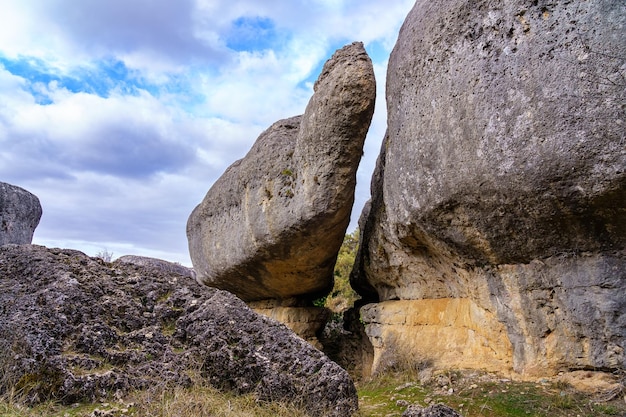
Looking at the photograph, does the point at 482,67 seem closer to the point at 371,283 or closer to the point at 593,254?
the point at 593,254

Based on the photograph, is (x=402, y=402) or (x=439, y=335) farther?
(x=439, y=335)

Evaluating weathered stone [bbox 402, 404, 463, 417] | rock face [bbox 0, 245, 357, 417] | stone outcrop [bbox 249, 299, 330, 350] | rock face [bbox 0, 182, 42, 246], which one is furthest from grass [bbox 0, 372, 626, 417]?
rock face [bbox 0, 182, 42, 246]

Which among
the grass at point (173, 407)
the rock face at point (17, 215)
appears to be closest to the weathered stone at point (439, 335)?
the grass at point (173, 407)

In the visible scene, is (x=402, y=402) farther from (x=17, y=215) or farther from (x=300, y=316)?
(x=17, y=215)

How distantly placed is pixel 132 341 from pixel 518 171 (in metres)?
4.00

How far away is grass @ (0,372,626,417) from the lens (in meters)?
3.53

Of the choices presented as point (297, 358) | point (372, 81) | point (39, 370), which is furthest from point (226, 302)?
point (372, 81)

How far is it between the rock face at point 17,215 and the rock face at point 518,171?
12.2 metres

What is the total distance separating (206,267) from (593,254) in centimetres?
892

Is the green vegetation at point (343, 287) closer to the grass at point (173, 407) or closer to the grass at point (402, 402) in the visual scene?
the grass at point (402, 402)

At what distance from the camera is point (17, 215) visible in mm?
15617

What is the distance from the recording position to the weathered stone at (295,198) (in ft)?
26.9

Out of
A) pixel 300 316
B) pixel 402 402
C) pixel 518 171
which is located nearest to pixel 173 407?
pixel 402 402

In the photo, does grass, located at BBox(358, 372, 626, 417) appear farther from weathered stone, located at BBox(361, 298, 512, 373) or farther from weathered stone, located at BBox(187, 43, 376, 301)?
weathered stone, located at BBox(187, 43, 376, 301)
